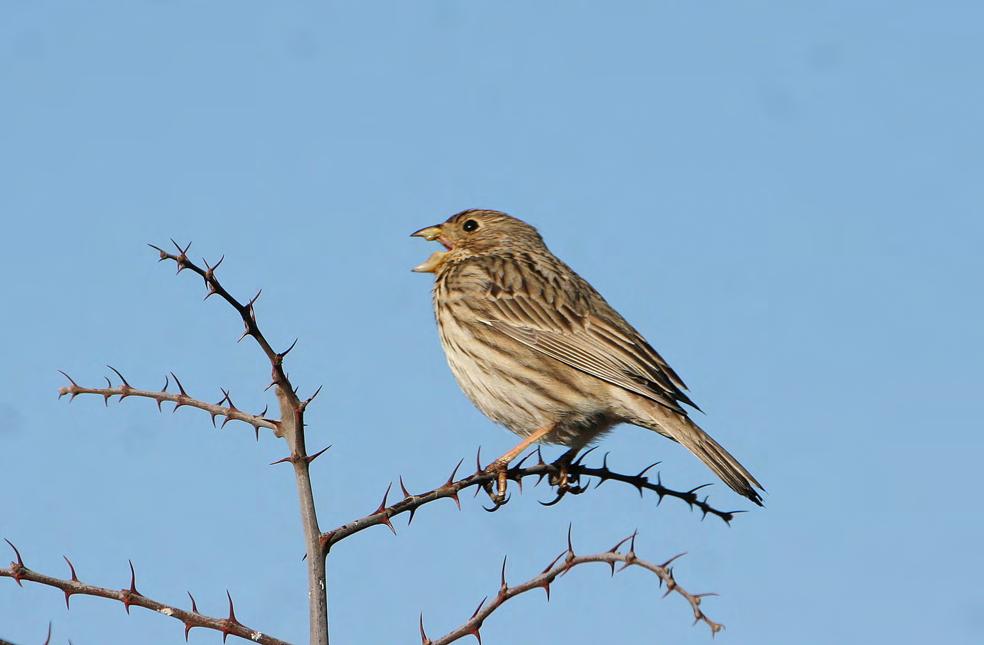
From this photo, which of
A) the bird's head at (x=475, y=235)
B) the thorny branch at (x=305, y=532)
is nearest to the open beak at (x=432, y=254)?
the bird's head at (x=475, y=235)

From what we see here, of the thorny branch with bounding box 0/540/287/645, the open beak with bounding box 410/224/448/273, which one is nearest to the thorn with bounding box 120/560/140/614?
the thorny branch with bounding box 0/540/287/645

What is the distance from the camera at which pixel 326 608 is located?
11.2 feet

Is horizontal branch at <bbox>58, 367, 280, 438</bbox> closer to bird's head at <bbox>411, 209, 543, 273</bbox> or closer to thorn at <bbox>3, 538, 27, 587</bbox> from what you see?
thorn at <bbox>3, 538, 27, 587</bbox>

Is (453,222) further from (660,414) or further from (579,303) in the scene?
(660,414)

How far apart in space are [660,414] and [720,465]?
2.06 feet

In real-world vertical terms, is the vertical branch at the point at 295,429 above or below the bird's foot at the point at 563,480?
below

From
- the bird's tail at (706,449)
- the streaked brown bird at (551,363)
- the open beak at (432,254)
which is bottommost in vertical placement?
the bird's tail at (706,449)

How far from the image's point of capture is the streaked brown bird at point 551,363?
290 inches

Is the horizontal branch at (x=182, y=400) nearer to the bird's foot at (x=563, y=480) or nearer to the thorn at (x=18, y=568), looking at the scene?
the thorn at (x=18, y=568)

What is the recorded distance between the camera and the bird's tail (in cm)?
654

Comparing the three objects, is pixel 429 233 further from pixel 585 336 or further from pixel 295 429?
pixel 295 429

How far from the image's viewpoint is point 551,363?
7715 mm

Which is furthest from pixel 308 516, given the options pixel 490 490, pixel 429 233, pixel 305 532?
pixel 429 233

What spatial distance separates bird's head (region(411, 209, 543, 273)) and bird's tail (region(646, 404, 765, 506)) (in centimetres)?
243
